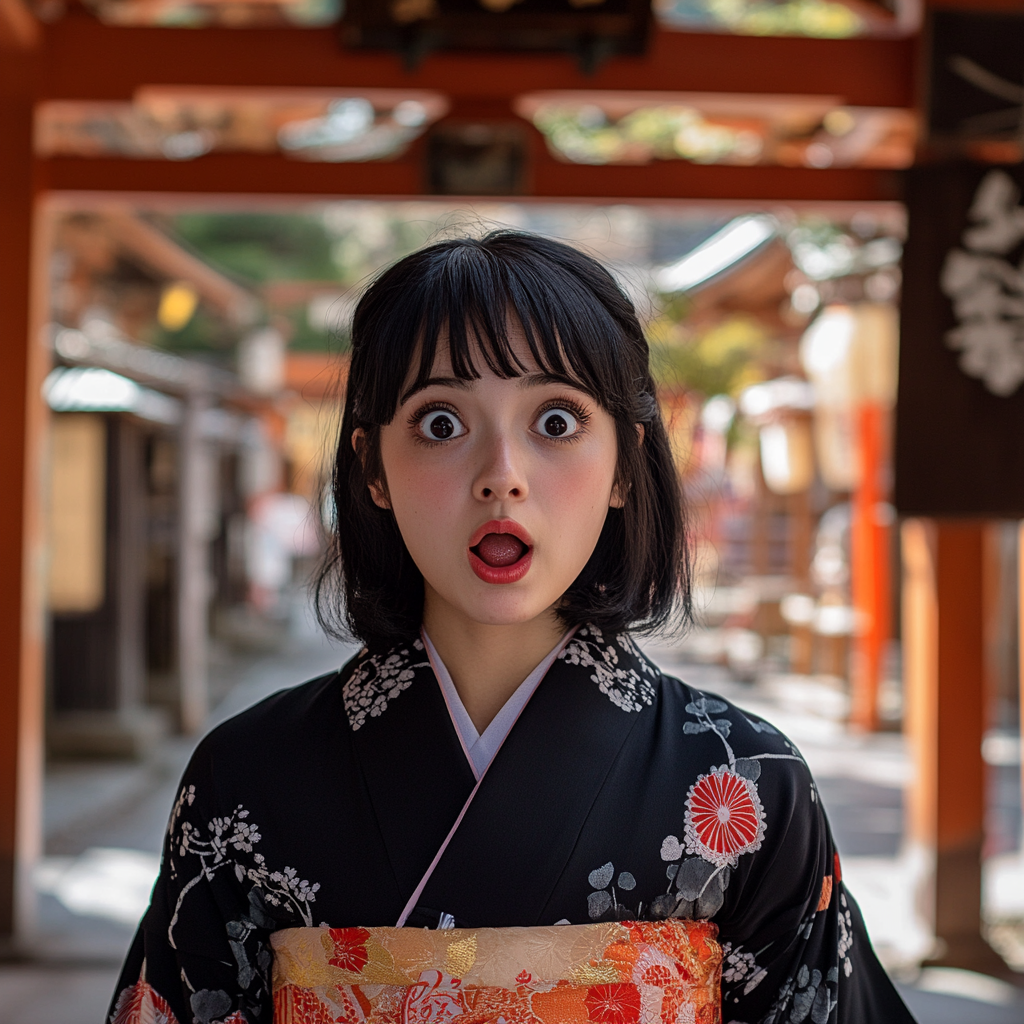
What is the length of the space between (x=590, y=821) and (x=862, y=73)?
3857mm

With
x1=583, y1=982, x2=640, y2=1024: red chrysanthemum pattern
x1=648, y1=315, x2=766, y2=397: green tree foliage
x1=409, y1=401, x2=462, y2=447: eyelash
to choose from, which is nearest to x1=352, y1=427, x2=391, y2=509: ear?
x1=409, y1=401, x2=462, y2=447: eyelash

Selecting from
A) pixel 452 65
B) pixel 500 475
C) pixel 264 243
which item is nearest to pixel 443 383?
pixel 500 475

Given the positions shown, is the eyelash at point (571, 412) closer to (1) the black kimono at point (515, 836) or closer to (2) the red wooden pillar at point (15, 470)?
(1) the black kimono at point (515, 836)

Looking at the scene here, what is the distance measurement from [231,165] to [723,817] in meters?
3.68

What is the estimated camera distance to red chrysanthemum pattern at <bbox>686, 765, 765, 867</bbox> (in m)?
1.44

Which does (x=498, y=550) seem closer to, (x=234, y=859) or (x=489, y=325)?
(x=489, y=325)

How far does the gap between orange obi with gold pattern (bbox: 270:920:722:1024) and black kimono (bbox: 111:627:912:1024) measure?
0.02 meters

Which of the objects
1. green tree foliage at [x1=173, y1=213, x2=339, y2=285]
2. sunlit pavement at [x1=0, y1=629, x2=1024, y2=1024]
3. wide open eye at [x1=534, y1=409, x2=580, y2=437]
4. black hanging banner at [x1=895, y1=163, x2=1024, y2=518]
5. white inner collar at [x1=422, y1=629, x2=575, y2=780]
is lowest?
sunlit pavement at [x1=0, y1=629, x2=1024, y2=1024]

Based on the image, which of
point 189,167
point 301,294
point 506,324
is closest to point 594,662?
point 506,324

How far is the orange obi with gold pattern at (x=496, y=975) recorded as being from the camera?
1.36 m

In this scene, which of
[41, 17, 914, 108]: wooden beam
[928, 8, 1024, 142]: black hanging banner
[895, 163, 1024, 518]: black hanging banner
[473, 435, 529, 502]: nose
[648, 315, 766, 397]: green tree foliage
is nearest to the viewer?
[473, 435, 529, 502]: nose

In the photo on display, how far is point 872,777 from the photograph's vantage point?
301 inches

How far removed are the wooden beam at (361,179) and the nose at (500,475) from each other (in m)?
3.23

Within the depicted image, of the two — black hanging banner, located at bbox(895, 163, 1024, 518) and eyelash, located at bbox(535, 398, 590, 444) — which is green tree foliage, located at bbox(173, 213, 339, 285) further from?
eyelash, located at bbox(535, 398, 590, 444)
